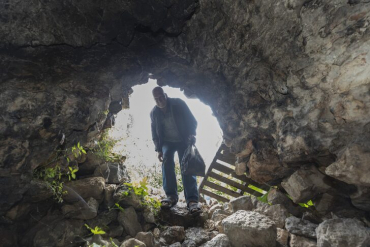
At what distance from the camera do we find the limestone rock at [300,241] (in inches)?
84.6

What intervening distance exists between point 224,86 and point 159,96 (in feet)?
5.59

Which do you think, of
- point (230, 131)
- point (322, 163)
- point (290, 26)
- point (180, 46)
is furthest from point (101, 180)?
point (290, 26)

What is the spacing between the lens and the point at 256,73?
8.14 feet

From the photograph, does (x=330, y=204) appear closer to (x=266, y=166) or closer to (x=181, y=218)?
(x=266, y=166)

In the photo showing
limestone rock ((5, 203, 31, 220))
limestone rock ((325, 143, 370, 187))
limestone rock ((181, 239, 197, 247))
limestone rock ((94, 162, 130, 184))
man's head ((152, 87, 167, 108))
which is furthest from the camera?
man's head ((152, 87, 167, 108))

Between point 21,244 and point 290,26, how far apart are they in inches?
139

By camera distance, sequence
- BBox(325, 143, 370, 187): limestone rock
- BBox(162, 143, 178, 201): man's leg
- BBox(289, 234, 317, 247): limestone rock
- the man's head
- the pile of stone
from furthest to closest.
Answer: the man's head
BBox(162, 143, 178, 201): man's leg
BBox(289, 234, 317, 247): limestone rock
the pile of stone
BBox(325, 143, 370, 187): limestone rock

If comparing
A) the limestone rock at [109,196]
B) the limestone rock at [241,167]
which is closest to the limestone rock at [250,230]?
the limestone rock at [241,167]

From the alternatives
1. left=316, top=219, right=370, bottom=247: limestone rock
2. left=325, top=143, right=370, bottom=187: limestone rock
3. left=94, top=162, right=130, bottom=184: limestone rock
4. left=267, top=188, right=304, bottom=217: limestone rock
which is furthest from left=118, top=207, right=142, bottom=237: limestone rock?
left=325, top=143, right=370, bottom=187: limestone rock

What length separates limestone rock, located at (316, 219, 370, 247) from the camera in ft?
5.89

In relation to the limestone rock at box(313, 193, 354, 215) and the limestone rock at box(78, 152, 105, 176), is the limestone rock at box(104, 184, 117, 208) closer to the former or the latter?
the limestone rock at box(78, 152, 105, 176)

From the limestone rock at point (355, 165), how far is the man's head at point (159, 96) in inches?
124

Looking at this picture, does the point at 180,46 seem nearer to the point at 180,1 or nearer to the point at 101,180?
the point at 180,1

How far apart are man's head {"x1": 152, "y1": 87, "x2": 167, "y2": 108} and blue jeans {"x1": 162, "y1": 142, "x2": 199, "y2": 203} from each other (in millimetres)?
789
